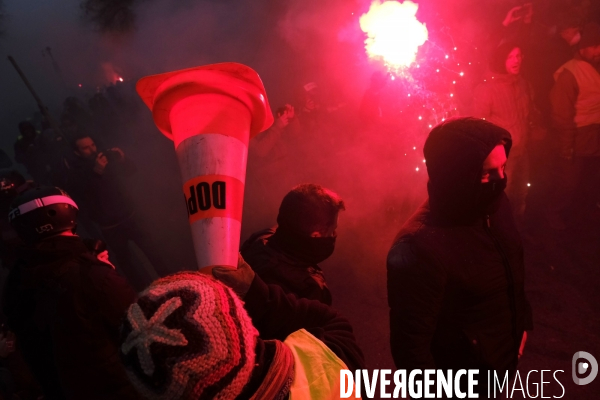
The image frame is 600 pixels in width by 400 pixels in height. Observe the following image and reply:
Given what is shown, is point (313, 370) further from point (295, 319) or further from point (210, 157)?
point (210, 157)

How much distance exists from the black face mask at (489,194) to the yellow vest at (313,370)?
1.24 m

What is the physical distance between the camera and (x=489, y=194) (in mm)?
1958

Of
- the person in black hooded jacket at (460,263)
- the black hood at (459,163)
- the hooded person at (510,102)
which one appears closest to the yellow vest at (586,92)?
the hooded person at (510,102)

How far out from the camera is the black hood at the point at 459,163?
1846mm

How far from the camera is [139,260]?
6055 mm

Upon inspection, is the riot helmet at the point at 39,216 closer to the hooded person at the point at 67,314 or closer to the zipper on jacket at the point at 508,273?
the hooded person at the point at 67,314

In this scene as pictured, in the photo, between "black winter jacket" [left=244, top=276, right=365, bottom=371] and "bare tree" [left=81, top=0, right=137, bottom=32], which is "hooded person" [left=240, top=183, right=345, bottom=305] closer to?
"black winter jacket" [left=244, top=276, right=365, bottom=371]

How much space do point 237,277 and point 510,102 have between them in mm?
5048

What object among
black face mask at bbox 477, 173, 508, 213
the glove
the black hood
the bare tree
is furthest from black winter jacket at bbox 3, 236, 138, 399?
the bare tree

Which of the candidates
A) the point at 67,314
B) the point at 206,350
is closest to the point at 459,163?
the point at 206,350

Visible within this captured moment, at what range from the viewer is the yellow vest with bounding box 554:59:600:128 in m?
4.73

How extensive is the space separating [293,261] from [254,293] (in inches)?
33.5

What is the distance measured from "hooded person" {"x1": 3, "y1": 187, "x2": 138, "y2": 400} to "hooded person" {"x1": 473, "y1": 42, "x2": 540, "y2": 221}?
16.1 feet

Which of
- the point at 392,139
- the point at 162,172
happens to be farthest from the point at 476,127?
the point at 162,172
